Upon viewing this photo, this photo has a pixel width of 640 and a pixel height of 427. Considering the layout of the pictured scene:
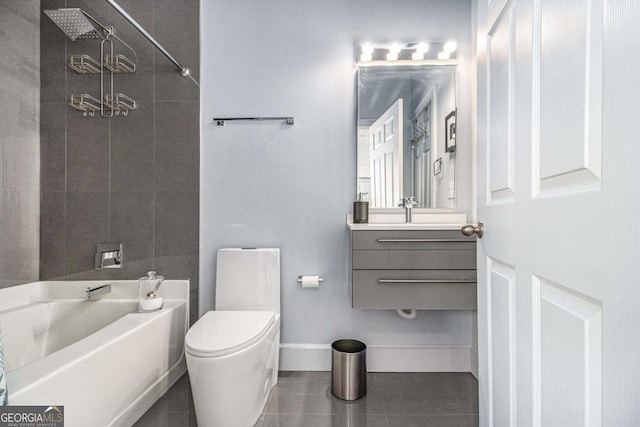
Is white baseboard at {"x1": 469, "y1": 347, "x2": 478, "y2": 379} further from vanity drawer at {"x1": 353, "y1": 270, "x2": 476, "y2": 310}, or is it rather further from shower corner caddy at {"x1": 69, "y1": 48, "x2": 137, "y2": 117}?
shower corner caddy at {"x1": 69, "y1": 48, "x2": 137, "y2": 117}

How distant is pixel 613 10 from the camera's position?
466 mm

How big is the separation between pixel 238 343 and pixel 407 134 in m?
1.60

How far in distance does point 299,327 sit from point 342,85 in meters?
1.61

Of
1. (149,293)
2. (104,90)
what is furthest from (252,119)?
(149,293)

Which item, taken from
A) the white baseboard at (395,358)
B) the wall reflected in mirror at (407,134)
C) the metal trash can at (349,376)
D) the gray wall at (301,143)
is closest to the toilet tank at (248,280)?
the gray wall at (301,143)

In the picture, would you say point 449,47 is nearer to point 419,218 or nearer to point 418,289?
point 419,218

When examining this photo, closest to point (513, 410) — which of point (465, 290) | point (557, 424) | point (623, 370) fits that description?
point (557, 424)

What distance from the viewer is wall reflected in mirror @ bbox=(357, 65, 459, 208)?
85.4 inches

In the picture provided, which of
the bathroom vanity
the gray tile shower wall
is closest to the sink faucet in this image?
the bathroom vanity

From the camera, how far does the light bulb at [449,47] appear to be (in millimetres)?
2145

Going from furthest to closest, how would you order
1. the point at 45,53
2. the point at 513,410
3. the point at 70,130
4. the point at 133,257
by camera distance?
1. the point at 133,257
2. the point at 70,130
3. the point at 45,53
4. the point at 513,410

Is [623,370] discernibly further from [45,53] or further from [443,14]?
[443,14]

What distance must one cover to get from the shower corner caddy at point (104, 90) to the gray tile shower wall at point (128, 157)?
3 cm

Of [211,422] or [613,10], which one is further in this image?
[211,422]
